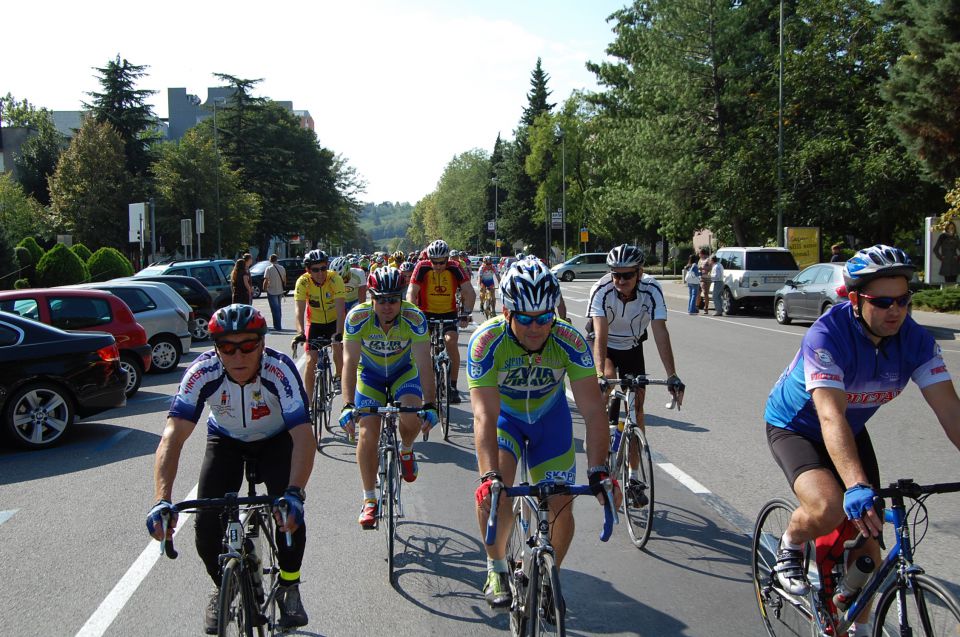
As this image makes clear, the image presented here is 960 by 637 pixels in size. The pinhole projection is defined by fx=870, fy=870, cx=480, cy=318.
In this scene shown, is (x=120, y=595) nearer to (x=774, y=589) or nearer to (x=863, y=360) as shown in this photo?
(x=774, y=589)

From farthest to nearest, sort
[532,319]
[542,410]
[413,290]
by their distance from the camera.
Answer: [413,290]
[542,410]
[532,319]

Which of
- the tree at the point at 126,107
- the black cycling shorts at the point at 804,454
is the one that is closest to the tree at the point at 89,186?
the tree at the point at 126,107

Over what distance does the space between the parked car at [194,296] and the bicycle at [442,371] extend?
9.84 metres

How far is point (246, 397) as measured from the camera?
13.4 feet

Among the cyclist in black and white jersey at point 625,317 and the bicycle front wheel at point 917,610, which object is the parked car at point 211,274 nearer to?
the cyclist in black and white jersey at point 625,317

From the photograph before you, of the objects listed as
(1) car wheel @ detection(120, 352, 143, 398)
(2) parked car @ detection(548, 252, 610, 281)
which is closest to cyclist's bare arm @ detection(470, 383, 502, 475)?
(1) car wheel @ detection(120, 352, 143, 398)

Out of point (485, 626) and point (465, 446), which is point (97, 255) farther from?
point (485, 626)

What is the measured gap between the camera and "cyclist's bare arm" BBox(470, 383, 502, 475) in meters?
3.86

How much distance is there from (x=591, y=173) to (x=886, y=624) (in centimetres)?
7259

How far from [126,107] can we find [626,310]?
61.1 m

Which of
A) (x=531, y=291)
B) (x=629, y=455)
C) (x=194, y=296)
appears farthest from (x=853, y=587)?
(x=194, y=296)

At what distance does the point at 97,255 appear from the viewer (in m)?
30.8

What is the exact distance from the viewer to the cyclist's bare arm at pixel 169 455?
3.68m

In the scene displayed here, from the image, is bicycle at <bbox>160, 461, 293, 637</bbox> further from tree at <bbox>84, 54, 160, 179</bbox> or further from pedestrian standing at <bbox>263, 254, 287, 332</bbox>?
tree at <bbox>84, 54, 160, 179</bbox>
